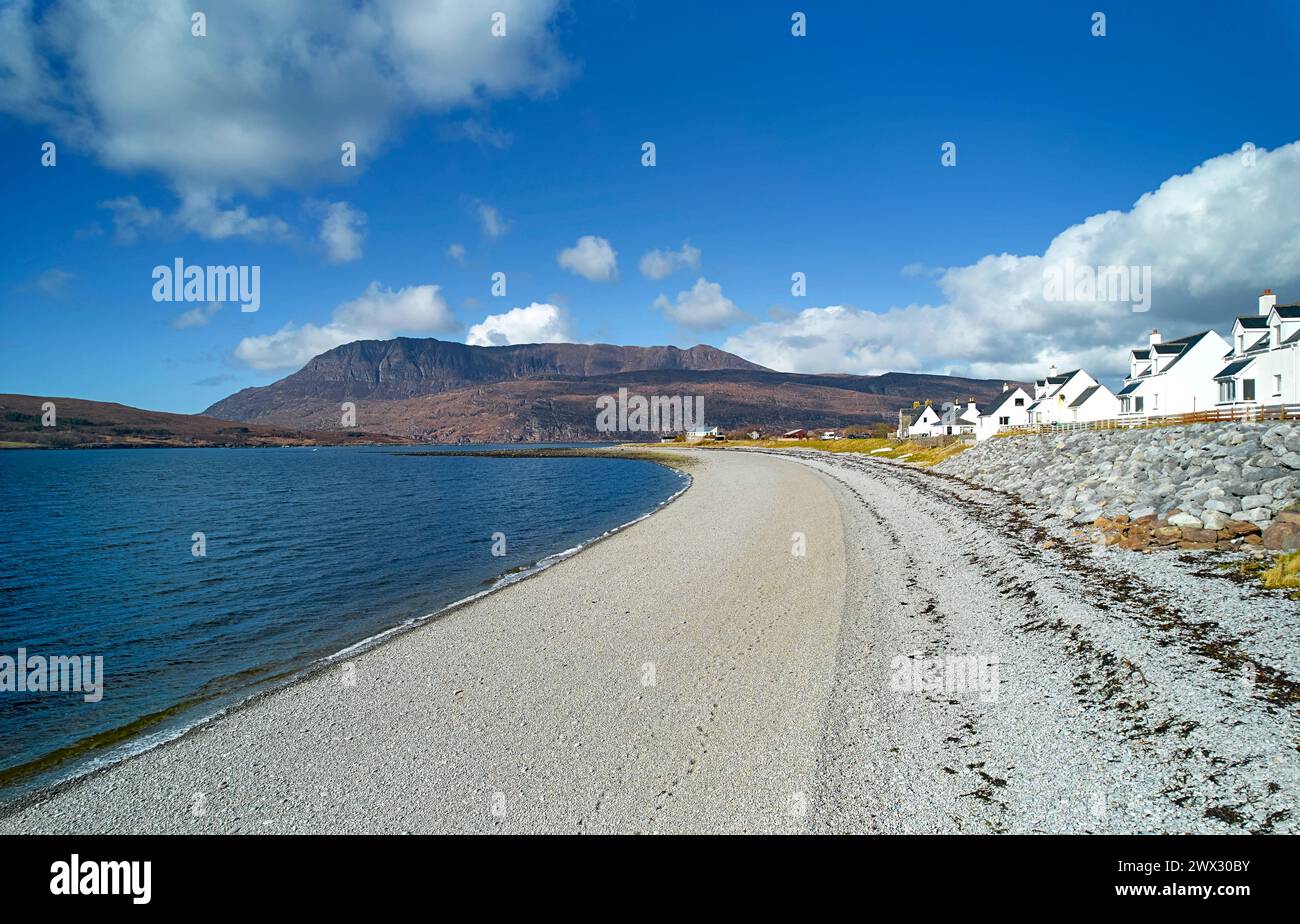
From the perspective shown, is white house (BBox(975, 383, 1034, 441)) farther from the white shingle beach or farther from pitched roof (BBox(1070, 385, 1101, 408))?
the white shingle beach

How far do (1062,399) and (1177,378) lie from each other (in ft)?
68.5

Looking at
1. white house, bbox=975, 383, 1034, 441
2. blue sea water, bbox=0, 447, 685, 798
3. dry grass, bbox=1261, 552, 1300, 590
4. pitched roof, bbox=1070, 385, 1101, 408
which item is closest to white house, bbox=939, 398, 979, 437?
white house, bbox=975, 383, 1034, 441

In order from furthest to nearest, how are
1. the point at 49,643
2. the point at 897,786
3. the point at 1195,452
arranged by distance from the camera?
the point at 1195,452 < the point at 49,643 < the point at 897,786

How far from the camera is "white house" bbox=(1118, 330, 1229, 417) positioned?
40.1 metres

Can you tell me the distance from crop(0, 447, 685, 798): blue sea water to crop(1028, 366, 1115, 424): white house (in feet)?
141

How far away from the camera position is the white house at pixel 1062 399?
5816 centimetres

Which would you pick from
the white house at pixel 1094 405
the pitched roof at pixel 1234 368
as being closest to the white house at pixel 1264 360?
the pitched roof at pixel 1234 368

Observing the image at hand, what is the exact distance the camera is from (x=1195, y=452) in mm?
21156

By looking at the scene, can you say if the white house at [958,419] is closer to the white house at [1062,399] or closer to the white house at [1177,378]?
the white house at [1062,399]
